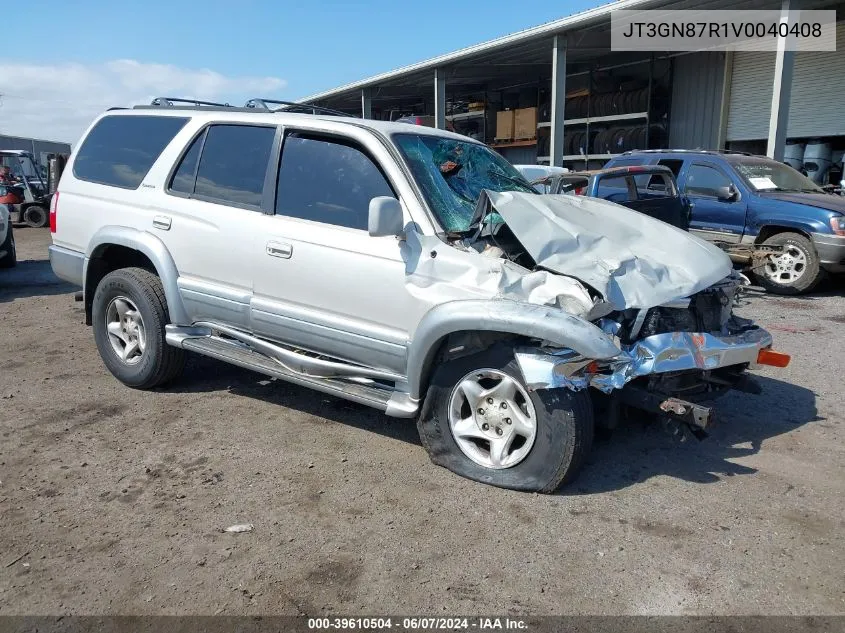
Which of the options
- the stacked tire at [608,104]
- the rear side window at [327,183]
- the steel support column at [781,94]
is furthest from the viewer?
the stacked tire at [608,104]

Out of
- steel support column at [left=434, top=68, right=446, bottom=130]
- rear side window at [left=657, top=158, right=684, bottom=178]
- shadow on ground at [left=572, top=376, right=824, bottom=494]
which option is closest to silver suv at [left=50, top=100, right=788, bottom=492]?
shadow on ground at [left=572, top=376, right=824, bottom=494]

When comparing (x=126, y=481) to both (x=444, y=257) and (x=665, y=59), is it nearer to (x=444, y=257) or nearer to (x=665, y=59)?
(x=444, y=257)

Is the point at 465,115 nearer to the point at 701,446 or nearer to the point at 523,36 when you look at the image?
the point at 523,36

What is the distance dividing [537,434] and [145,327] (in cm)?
298

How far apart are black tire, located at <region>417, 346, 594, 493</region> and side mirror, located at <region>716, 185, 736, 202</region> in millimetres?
7043

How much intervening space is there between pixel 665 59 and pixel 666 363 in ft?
57.2

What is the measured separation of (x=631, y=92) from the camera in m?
18.1

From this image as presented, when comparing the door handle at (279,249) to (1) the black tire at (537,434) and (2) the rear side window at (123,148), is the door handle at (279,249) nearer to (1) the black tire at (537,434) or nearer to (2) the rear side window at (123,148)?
(1) the black tire at (537,434)

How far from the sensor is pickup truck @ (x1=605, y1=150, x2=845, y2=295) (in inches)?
333

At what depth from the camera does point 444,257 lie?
3.50 meters

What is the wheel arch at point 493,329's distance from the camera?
10.1 feet

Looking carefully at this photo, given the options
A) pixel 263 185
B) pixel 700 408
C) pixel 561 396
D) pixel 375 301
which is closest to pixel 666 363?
pixel 700 408

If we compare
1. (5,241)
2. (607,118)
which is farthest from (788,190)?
(5,241)

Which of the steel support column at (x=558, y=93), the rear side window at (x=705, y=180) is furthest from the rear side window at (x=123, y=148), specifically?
the steel support column at (x=558, y=93)
